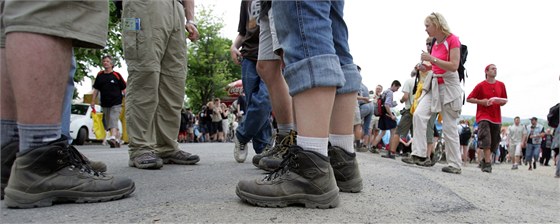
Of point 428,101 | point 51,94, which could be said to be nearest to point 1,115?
point 51,94

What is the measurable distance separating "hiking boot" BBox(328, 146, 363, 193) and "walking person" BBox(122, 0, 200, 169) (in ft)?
5.10

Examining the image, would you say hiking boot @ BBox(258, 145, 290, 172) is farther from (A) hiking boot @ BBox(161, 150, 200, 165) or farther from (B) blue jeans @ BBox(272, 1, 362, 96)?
(B) blue jeans @ BBox(272, 1, 362, 96)

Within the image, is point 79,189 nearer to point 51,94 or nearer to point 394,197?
point 51,94

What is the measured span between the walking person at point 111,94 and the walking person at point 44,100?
→ 7411 mm

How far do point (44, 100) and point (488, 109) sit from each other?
6129 millimetres

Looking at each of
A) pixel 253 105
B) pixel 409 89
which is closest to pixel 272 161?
pixel 253 105

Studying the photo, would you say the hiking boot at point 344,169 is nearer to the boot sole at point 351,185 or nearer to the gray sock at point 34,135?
the boot sole at point 351,185

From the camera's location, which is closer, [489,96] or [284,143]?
[284,143]

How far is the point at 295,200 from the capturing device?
1.85 m

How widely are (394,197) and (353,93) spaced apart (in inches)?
24.4

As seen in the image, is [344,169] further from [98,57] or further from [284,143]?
[98,57]

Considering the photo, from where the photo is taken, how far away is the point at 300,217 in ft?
5.46

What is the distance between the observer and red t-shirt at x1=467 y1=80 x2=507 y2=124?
6180mm

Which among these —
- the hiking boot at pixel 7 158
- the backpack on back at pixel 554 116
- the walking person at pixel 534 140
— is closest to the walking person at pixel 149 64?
the hiking boot at pixel 7 158
